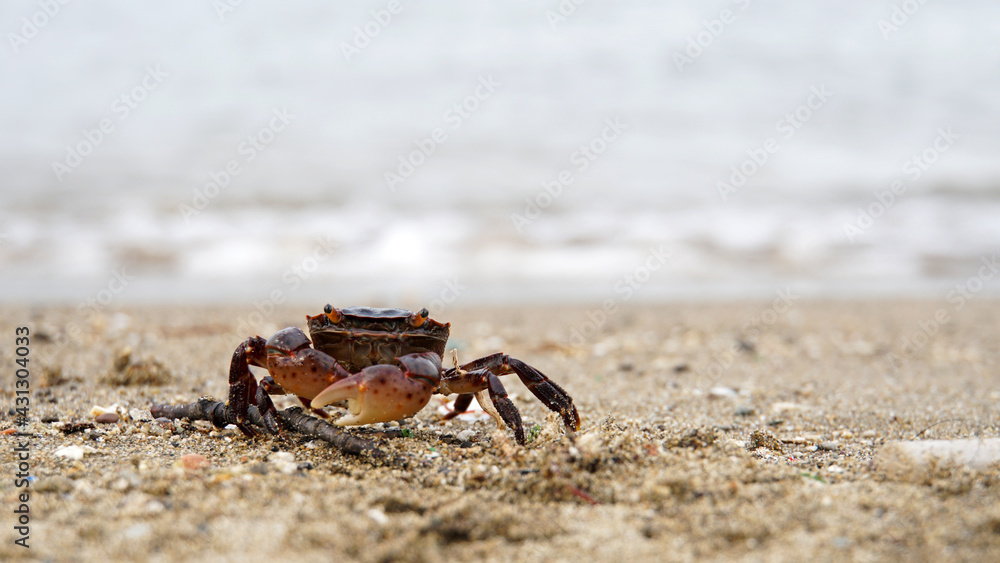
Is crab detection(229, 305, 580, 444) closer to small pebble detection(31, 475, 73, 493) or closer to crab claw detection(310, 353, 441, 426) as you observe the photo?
crab claw detection(310, 353, 441, 426)

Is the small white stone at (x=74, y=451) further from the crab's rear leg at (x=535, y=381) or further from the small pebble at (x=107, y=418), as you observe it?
the crab's rear leg at (x=535, y=381)

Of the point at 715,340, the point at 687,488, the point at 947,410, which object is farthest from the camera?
the point at 715,340

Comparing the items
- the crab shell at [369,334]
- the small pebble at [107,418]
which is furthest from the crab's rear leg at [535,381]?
the small pebble at [107,418]

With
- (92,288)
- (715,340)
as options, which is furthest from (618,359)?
(92,288)

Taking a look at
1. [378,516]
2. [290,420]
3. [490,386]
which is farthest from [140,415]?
[378,516]

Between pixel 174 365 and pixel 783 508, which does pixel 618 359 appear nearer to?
pixel 174 365
